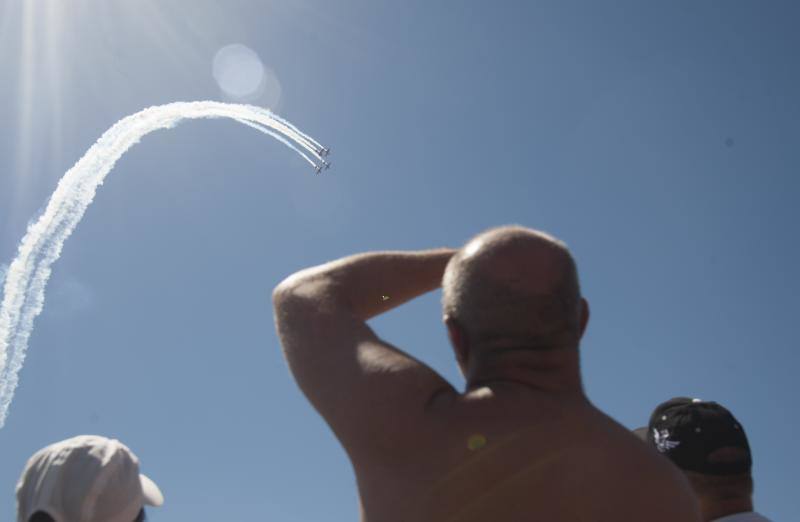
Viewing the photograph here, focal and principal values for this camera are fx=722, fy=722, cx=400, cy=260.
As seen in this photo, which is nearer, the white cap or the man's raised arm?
the man's raised arm

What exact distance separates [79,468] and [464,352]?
3.17m

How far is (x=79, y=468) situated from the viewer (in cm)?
516

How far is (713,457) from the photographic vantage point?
5.74 meters

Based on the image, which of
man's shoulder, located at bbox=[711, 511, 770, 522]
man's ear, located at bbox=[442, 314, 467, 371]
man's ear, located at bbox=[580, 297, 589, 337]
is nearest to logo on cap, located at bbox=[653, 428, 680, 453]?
man's shoulder, located at bbox=[711, 511, 770, 522]

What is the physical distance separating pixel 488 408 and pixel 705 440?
3.27m

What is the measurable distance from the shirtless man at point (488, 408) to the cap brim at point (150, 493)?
2929 millimetres

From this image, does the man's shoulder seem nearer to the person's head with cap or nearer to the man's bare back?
the person's head with cap

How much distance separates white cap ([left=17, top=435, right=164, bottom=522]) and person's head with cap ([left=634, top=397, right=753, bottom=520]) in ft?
13.6

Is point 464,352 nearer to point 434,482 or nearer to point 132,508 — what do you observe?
point 434,482

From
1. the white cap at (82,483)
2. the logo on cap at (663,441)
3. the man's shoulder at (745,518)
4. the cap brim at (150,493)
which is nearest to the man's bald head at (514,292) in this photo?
the logo on cap at (663,441)

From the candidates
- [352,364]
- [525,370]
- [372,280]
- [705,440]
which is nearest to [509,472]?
[525,370]

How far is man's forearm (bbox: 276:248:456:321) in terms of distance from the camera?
384cm

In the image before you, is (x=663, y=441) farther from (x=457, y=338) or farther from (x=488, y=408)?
(x=488, y=408)

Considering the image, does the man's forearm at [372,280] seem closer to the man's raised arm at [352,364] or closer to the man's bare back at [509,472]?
the man's raised arm at [352,364]
